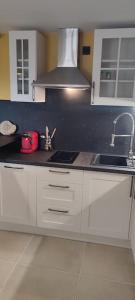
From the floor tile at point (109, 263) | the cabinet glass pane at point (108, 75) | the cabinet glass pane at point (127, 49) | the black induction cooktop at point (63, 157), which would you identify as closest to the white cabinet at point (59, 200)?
the black induction cooktop at point (63, 157)

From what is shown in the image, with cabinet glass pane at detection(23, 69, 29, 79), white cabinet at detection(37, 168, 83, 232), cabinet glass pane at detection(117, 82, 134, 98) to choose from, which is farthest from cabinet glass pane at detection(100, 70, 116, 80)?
white cabinet at detection(37, 168, 83, 232)

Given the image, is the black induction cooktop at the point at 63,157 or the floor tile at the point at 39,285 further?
the black induction cooktop at the point at 63,157

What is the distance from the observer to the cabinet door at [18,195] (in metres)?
2.42

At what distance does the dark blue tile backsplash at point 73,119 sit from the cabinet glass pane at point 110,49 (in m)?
0.46

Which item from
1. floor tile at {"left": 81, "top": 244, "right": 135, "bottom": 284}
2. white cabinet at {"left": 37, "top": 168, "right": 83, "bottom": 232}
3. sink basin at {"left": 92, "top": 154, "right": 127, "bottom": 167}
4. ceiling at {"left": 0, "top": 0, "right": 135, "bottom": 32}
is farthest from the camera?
sink basin at {"left": 92, "top": 154, "right": 127, "bottom": 167}

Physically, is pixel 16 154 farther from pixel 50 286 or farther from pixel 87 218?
pixel 50 286

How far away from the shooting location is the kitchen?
6.88ft

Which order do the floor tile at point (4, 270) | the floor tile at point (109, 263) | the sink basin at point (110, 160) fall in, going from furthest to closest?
the sink basin at point (110, 160)
the floor tile at point (109, 263)
the floor tile at point (4, 270)

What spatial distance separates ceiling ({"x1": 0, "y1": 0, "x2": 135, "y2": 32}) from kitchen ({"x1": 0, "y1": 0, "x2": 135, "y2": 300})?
0.04m

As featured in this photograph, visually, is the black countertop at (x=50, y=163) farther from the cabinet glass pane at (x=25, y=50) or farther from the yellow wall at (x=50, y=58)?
the cabinet glass pane at (x=25, y=50)

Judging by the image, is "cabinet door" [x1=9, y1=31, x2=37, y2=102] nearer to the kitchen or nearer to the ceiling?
the kitchen

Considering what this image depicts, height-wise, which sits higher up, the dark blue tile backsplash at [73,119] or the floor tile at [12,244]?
the dark blue tile backsplash at [73,119]

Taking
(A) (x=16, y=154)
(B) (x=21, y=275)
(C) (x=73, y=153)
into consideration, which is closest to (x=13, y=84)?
(A) (x=16, y=154)

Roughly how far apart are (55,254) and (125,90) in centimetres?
176
